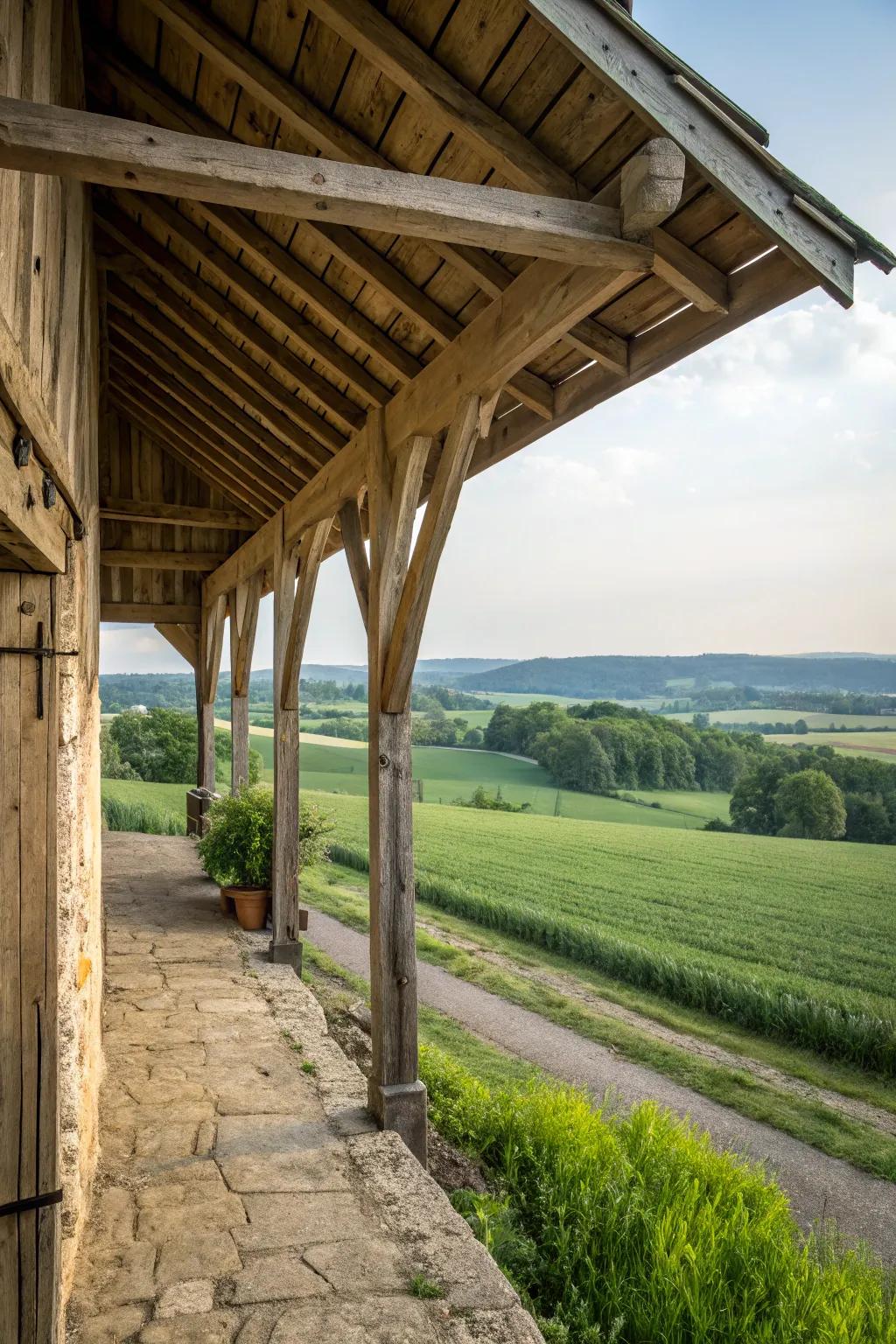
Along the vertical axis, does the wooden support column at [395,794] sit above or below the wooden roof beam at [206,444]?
below

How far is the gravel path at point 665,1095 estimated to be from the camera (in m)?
5.95

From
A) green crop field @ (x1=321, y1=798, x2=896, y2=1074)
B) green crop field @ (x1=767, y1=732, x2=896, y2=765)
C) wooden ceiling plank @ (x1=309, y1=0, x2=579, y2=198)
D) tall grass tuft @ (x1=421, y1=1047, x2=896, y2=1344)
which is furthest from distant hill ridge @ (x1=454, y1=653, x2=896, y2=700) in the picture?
wooden ceiling plank @ (x1=309, y1=0, x2=579, y2=198)

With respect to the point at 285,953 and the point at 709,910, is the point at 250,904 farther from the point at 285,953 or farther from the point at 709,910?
the point at 709,910

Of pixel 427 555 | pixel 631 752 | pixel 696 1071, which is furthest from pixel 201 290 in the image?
pixel 631 752

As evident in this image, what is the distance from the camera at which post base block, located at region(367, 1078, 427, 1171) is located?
3379 millimetres

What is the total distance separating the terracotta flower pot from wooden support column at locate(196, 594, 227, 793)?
3745mm

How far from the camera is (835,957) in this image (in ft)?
41.4

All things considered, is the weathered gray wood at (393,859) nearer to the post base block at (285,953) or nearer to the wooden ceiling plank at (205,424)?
the post base block at (285,953)

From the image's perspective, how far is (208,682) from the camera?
967cm

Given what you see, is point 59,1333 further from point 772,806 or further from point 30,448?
point 772,806

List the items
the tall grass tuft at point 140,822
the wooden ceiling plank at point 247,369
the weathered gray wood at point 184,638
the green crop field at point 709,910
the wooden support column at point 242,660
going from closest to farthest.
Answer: the wooden ceiling plank at point 247,369 < the wooden support column at point 242,660 < the green crop field at point 709,910 < the weathered gray wood at point 184,638 < the tall grass tuft at point 140,822

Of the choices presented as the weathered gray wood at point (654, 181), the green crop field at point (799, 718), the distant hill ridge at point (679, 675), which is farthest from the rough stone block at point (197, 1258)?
the distant hill ridge at point (679, 675)

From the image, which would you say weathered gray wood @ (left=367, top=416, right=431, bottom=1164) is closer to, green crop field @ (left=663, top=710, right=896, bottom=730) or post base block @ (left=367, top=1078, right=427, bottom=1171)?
post base block @ (left=367, top=1078, right=427, bottom=1171)

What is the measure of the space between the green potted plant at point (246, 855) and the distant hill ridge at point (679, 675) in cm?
2457
